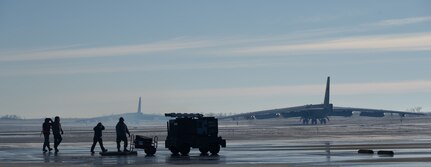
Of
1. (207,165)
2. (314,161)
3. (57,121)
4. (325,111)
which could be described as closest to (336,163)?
(314,161)

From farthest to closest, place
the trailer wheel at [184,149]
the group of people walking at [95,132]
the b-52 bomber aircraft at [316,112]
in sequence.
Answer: the b-52 bomber aircraft at [316,112] → the group of people walking at [95,132] → the trailer wheel at [184,149]

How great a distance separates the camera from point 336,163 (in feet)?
100

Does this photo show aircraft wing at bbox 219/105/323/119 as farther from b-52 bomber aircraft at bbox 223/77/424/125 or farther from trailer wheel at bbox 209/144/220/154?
trailer wheel at bbox 209/144/220/154

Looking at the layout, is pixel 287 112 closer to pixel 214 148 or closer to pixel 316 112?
pixel 316 112

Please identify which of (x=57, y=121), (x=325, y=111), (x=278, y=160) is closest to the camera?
(x=278, y=160)

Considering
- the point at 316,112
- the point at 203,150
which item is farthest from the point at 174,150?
the point at 316,112

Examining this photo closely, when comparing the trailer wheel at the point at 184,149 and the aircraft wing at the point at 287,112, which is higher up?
the aircraft wing at the point at 287,112

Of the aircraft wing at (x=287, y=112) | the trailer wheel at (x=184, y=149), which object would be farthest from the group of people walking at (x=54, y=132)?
the aircraft wing at (x=287, y=112)

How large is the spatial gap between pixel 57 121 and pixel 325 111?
115786mm

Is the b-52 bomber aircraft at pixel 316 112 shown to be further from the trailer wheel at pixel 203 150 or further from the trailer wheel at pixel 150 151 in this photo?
the trailer wheel at pixel 150 151

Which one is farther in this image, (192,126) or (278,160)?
(192,126)

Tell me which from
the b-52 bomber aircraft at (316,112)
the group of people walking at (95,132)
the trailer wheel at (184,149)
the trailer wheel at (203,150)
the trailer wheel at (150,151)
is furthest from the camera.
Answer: the b-52 bomber aircraft at (316,112)

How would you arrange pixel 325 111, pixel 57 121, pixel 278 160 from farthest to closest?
pixel 325 111 < pixel 57 121 < pixel 278 160

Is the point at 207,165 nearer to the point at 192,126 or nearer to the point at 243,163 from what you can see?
the point at 243,163
